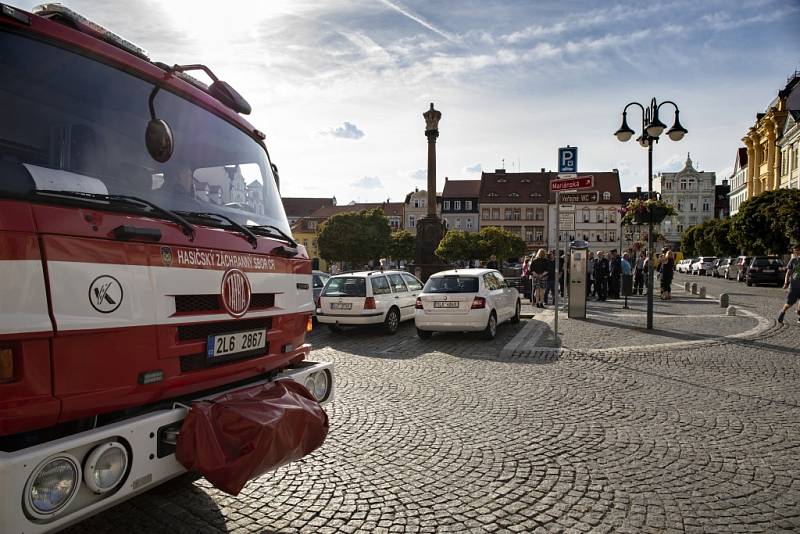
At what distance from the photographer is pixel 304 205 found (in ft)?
327

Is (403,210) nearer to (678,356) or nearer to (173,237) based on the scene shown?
(678,356)

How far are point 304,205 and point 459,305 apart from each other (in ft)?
300

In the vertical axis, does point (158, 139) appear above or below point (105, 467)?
above

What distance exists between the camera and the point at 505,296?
41.4ft

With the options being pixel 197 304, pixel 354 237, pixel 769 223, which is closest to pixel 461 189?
pixel 354 237

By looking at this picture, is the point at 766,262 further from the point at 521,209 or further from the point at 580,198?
the point at 521,209

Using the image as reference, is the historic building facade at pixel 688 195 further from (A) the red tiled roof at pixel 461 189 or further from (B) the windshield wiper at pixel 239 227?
(B) the windshield wiper at pixel 239 227

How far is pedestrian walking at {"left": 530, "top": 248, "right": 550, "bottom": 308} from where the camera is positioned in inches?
690

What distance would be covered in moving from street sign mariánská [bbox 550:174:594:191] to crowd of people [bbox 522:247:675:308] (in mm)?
7744

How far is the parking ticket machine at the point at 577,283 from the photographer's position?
15.0 m

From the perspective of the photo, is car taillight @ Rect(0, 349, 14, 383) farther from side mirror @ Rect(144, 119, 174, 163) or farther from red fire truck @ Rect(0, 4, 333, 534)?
side mirror @ Rect(144, 119, 174, 163)

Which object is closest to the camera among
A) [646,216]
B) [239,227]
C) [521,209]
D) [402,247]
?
[239,227]

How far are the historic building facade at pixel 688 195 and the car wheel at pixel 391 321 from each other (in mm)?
97046

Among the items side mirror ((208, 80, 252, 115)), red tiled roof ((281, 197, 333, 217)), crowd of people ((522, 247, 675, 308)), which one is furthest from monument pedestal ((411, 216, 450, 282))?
red tiled roof ((281, 197, 333, 217))
